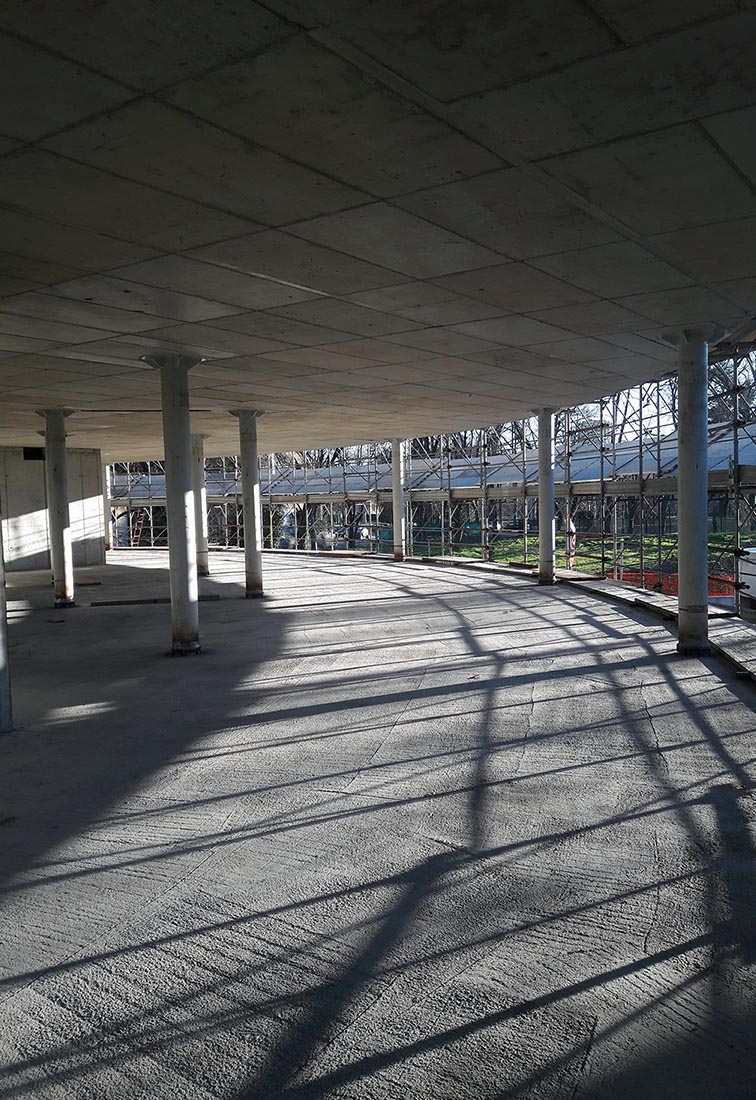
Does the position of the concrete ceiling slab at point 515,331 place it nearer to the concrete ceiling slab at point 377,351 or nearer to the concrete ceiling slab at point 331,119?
the concrete ceiling slab at point 377,351

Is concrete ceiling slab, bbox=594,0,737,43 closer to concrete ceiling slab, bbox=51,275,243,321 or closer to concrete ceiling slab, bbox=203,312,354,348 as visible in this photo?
concrete ceiling slab, bbox=51,275,243,321

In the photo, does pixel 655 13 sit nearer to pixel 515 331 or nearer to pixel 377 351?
pixel 515 331

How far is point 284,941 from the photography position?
12.7ft

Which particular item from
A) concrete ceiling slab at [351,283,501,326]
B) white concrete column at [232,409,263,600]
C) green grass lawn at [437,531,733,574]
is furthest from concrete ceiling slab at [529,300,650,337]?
white concrete column at [232,409,263,600]

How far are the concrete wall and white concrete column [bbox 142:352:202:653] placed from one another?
14.1m

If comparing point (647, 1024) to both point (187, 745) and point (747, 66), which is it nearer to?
point (747, 66)

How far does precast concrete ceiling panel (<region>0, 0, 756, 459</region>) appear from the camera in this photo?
11.4ft

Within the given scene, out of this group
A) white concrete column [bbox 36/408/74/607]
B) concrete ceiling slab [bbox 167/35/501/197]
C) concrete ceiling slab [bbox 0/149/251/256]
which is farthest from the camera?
white concrete column [bbox 36/408/74/607]

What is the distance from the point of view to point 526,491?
2423 centimetres

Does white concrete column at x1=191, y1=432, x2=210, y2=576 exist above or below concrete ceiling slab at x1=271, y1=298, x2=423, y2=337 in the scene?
below

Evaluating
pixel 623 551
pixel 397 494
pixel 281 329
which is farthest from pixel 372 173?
pixel 397 494

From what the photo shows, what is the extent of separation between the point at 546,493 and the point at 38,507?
50.7 feet

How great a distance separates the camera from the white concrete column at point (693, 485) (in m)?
10.1

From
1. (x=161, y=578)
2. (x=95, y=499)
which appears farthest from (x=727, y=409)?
(x=95, y=499)
